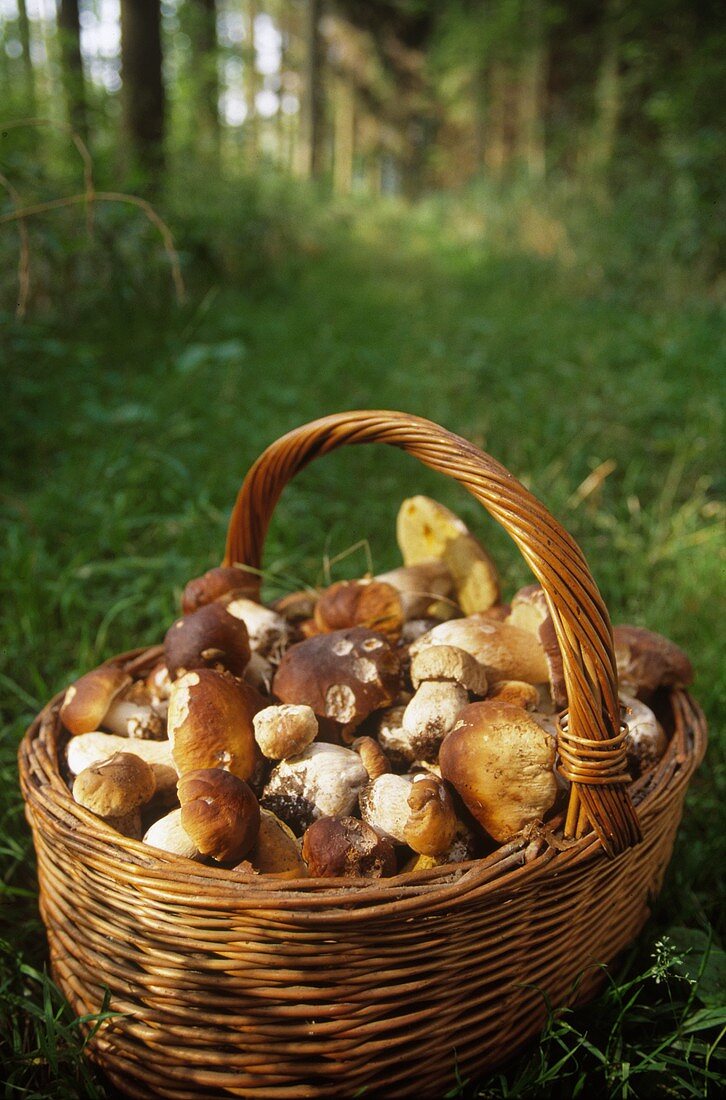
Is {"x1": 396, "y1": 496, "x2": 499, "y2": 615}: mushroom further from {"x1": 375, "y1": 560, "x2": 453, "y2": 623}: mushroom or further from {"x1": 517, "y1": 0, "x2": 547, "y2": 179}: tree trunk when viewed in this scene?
{"x1": 517, "y1": 0, "x2": 547, "y2": 179}: tree trunk

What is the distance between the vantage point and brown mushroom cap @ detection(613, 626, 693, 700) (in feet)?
→ 4.75

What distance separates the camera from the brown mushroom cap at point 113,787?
1.12 metres

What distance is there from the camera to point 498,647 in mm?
1342

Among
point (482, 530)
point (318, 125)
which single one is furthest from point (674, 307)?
point (318, 125)

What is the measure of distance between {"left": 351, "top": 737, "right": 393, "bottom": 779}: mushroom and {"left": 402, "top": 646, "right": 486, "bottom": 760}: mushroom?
0.18 feet

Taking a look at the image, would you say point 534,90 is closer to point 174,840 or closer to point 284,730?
point 284,730

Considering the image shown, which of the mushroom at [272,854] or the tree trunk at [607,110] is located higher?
the tree trunk at [607,110]

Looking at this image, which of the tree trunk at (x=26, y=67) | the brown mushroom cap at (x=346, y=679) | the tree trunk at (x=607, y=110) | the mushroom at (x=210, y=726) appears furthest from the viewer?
the tree trunk at (x=607, y=110)

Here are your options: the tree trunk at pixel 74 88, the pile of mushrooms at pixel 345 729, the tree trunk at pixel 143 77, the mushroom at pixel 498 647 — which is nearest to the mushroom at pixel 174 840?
the pile of mushrooms at pixel 345 729

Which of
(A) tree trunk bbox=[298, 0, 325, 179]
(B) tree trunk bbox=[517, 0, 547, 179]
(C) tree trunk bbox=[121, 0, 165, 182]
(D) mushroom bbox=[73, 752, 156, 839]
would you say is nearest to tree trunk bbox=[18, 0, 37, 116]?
(C) tree trunk bbox=[121, 0, 165, 182]

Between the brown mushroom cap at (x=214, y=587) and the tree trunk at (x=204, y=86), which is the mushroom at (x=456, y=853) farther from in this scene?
the tree trunk at (x=204, y=86)

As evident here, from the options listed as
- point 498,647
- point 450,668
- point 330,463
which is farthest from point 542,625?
point 330,463

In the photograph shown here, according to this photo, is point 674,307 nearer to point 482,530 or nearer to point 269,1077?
point 482,530

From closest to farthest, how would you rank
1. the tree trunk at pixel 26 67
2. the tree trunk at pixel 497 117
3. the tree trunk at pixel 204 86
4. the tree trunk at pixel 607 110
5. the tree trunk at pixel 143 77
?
the tree trunk at pixel 26 67
the tree trunk at pixel 143 77
the tree trunk at pixel 204 86
the tree trunk at pixel 607 110
the tree trunk at pixel 497 117
